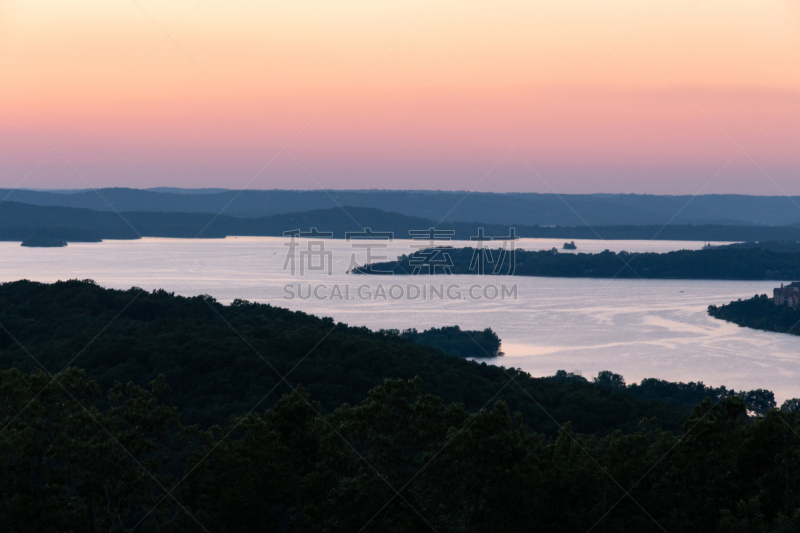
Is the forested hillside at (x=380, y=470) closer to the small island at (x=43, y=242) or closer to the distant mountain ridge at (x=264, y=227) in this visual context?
the distant mountain ridge at (x=264, y=227)

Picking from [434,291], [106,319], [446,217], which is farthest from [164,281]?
[446,217]

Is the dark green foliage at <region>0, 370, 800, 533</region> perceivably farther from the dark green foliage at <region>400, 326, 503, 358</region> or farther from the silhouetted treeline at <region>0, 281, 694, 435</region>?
the dark green foliage at <region>400, 326, 503, 358</region>

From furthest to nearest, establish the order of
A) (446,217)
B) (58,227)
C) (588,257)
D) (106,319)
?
(446,217) → (58,227) → (588,257) → (106,319)

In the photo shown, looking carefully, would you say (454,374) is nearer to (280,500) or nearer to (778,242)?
(280,500)

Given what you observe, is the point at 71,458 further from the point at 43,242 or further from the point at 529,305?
the point at 43,242

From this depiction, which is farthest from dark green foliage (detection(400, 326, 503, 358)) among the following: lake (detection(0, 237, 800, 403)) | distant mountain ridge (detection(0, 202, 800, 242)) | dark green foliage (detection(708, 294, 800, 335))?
distant mountain ridge (detection(0, 202, 800, 242))

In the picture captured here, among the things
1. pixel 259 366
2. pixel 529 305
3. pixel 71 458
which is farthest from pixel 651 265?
pixel 71 458
